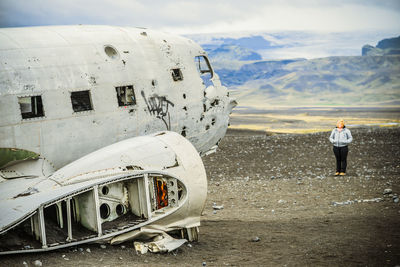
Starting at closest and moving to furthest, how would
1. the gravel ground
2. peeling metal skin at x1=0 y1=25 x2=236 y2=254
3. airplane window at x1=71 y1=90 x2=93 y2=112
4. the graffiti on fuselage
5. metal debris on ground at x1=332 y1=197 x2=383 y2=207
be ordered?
peeling metal skin at x1=0 y1=25 x2=236 y2=254, the gravel ground, airplane window at x1=71 y1=90 x2=93 y2=112, the graffiti on fuselage, metal debris on ground at x1=332 y1=197 x2=383 y2=207

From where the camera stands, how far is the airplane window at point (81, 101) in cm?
930

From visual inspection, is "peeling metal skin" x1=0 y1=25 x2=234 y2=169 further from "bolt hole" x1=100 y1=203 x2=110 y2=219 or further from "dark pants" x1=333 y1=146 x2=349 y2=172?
"dark pants" x1=333 y1=146 x2=349 y2=172

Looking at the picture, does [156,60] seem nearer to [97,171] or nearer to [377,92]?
[97,171]

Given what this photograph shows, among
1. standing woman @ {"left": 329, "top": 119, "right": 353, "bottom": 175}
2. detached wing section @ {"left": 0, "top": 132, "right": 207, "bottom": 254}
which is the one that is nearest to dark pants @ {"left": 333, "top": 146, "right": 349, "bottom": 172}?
standing woman @ {"left": 329, "top": 119, "right": 353, "bottom": 175}

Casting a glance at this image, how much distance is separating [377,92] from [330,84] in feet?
91.7

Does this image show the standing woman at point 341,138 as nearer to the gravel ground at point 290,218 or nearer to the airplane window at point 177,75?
the gravel ground at point 290,218

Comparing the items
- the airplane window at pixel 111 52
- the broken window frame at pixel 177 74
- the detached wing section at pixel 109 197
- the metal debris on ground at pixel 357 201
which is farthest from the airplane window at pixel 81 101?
the metal debris on ground at pixel 357 201

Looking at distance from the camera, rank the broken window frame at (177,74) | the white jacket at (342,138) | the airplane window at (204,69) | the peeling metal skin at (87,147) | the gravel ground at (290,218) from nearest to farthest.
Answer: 1. the peeling metal skin at (87,147)
2. the gravel ground at (290,218)
3. the broken window frame at (177,74)
4. the airplane window at (204,69)
5. the white jacket at (342,138)

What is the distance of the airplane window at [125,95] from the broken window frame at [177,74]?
4.76 feet

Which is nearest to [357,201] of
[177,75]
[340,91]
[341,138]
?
[341,138]

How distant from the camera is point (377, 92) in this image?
169 metres

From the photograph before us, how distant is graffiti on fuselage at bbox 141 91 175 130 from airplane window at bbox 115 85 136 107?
0.29 meters

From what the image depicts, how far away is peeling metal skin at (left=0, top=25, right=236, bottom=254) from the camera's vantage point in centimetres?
811

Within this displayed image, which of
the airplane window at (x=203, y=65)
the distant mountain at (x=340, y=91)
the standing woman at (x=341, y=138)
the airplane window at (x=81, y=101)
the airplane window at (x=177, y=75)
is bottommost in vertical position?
the distant mountain at (x=340, y=91)
